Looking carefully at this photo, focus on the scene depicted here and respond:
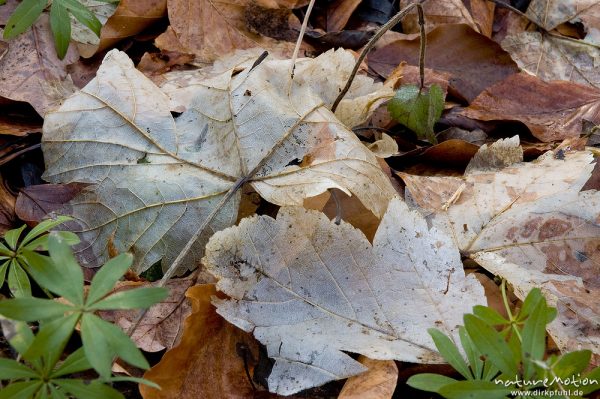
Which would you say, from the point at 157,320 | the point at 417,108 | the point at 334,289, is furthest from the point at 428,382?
the point at 417,108

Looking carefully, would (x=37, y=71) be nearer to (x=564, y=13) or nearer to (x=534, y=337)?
(x=534, y=337)

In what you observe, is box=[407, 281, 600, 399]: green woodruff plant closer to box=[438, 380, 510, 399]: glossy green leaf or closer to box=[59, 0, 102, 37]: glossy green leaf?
box=[438, 380, 510, 399]: glossy green leaf

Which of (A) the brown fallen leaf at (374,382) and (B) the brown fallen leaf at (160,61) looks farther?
(B) the brown fallen leaf at (160,61)

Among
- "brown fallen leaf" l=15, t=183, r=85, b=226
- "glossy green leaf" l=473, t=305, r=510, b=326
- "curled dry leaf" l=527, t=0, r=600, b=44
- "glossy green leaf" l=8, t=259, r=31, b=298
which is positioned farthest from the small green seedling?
"curled dry leaf" l=527, t=0, r=600, b=44

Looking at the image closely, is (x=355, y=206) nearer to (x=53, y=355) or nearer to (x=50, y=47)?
(x=53, y=355)

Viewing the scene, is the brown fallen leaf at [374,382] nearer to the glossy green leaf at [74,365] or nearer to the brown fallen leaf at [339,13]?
the glossy green leaf at [74,365]

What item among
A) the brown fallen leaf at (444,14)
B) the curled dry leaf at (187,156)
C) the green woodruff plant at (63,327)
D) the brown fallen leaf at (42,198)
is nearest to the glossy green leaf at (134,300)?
the green woodruff plant at (63,327)
